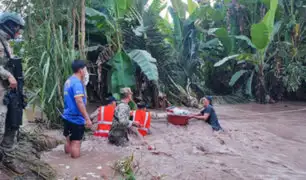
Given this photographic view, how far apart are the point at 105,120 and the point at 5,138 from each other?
256 cm

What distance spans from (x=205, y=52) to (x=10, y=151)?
1230 cm

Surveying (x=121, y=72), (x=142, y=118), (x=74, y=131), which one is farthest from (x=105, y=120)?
(x=121, y=72)

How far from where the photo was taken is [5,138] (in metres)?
3.90

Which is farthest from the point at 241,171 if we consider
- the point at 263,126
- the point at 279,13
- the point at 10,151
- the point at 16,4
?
the point at 279,13

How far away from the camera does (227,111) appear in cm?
1143

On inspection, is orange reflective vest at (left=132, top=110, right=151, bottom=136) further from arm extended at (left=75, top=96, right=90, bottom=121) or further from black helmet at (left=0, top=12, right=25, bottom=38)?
black helmet at (left=0, top=12, right=25, bottom=38)

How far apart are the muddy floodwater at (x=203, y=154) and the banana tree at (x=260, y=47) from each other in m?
3.70

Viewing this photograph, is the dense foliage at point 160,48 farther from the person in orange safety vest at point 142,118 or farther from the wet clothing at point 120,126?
the person in orange safety vest at point 142,118

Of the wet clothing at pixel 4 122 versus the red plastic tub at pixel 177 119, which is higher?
the wet clothing at pixel 4 122

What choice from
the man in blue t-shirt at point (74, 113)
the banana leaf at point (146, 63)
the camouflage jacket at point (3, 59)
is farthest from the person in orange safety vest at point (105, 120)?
the banana leaf at point (146, 63)

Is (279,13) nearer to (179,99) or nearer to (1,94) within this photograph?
(179,99)

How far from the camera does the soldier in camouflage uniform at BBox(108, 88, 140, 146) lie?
18.8ft

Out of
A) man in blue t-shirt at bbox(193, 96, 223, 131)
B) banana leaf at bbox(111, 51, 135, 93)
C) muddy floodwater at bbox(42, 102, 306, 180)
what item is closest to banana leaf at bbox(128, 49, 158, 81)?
banana leaf at bbox(111, 51, 135, 93)

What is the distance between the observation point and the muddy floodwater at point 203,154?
461cm
